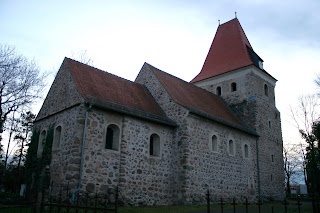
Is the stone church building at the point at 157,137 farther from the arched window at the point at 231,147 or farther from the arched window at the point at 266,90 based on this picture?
the arched window at the point at 266,90

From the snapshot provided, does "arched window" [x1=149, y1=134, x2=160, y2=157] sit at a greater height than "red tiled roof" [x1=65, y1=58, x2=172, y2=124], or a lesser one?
lesser

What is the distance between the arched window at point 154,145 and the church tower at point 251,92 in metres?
9.29

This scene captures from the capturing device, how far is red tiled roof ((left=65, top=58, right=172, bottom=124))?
45.5ft

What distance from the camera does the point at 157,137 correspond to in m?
15.6

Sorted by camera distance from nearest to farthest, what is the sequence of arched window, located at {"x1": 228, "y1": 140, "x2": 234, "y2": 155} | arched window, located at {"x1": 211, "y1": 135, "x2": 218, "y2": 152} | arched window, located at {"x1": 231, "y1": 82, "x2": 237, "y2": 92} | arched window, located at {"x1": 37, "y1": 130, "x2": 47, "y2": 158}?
arched window, located at {"x1": 37, "y1": 130, "x2": 47, "y2": 158} → arched window, located at {"x1": 211, "y1": 135, "x2": 218, "y2": 152} → arched window, located at {"x1": 228, "y1": 140, "x2": 234, "y2": 155} → arched window, located at {"x1": 231, "y1": 82, "x2": 237, "y2": 92}

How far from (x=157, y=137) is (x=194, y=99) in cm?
494

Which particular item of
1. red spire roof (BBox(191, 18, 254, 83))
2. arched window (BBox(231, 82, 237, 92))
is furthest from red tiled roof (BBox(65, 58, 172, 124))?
red spire roof (BBox(191, 18, 254, 83))

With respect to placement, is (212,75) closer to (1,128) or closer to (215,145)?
(215,145)

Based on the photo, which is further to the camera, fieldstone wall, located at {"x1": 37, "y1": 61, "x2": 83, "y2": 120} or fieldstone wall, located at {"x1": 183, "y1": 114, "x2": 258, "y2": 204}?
fieldstone wall, located at {"x1": 183, "y1": 114, "x2": 258, "y2": 204}

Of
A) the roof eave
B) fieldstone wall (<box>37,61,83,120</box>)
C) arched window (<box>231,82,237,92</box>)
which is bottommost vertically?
the roof eave

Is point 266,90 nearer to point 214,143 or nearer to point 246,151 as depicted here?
point 246,151

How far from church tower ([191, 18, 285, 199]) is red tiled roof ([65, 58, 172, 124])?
8556 mm

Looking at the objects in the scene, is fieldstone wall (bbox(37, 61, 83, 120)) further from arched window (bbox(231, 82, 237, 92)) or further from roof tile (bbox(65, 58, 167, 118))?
arched window (bbox(231, 82, 237, 92))

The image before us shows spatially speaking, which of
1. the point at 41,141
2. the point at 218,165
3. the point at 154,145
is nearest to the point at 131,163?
the point at 154,145
